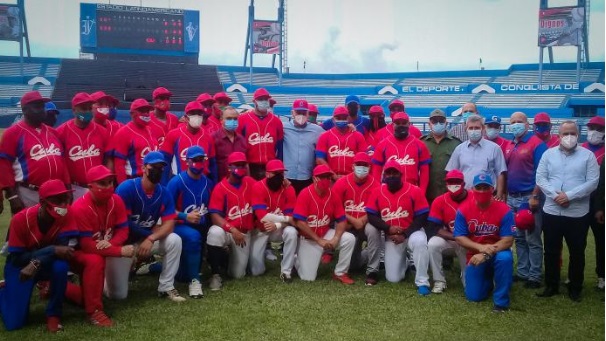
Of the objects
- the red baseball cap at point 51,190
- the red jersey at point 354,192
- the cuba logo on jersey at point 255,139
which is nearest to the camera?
the red baseball cap at point 51,190

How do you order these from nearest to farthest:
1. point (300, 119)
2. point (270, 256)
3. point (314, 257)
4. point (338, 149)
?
point (314, 257), point (338, 149), point (300, 119), point (270, 256)

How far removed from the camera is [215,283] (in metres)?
6.57

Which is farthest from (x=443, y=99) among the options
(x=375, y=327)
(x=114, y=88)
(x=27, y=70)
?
Answer: (x=375, y=327)

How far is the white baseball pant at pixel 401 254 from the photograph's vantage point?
21.6 ft

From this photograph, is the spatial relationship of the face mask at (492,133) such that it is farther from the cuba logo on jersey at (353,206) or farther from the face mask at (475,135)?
the cuba logo on jersey at (353,206)

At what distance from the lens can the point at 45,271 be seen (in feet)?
17.2

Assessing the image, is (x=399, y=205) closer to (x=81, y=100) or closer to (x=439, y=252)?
(x=439, y=252)

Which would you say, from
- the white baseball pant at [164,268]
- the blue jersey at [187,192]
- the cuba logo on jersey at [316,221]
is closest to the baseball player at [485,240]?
the cuba logo on jersey at [316,221]

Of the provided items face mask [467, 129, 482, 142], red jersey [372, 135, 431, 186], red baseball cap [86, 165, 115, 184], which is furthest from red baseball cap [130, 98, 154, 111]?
face mask [467, 129, 482, 142]

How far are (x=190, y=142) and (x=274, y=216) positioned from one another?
145 cm

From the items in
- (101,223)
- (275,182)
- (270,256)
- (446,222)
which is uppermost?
(275,182)

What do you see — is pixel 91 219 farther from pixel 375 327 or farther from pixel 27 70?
pixel 27 70

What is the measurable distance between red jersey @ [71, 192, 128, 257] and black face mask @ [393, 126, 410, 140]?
3568 millimetres

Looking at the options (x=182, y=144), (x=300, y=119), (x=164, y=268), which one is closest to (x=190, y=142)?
(x=182, y=144)
